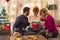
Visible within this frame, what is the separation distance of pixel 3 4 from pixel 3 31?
1.16 metres

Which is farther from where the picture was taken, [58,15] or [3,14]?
[58,15]

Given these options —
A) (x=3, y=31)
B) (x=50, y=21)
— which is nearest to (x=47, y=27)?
(x=50, y=21)

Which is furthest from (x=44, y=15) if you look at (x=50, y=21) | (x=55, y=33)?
(x=55, y=33)

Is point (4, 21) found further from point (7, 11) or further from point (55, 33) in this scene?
point (55, 33)

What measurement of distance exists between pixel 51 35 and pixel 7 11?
1.91 meters

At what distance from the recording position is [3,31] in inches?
160

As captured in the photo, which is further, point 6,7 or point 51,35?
point 6,7

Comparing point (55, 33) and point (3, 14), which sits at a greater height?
point (3, 14)

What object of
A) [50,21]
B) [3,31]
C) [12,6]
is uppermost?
[12,6]

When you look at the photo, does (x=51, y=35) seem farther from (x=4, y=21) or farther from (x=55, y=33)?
(x=4, y=21)

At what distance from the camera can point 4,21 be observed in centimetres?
452

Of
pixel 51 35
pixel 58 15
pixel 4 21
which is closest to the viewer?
pixel 51 35

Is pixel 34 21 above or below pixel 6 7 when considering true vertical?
below

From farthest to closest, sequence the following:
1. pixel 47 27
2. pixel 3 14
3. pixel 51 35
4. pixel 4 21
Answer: pixel 3 14, pixel 4 21, pixel 47 27, pixel 51 35
